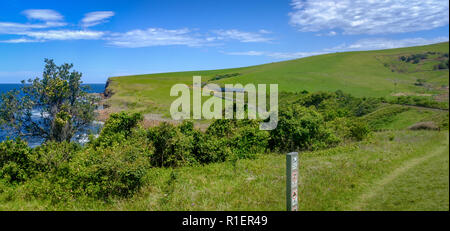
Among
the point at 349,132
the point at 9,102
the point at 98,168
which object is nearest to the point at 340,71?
the point at 349,132

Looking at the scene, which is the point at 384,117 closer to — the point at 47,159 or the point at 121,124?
the point at 121,124

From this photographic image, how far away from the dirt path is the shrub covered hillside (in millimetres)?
5735

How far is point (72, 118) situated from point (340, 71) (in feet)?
244

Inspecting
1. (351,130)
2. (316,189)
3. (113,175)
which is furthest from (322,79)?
(113,175)

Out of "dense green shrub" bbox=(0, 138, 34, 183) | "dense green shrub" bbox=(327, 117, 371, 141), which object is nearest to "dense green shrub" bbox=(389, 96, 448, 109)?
"dense green shrub" bbox=(327, 117, 371, 141)

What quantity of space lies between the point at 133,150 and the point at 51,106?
61.8 feet

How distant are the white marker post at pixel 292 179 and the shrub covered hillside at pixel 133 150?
475 centimetres

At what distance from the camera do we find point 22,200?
28.8 ft

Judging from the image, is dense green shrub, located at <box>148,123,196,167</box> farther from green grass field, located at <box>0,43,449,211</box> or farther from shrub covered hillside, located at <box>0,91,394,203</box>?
green grass field, located at <box>0,43,449,211</box>

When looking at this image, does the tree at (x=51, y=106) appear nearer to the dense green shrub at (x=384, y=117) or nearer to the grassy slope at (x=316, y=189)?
the grassy slope at (x=316, y=189)

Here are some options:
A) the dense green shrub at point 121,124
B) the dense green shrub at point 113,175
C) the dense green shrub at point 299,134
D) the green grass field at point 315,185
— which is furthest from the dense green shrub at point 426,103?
the dense green shrub at point 121,124

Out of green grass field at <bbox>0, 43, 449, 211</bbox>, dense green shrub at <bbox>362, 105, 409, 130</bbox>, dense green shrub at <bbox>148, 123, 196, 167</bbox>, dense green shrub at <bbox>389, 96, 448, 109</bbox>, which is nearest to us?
green grass field at <bbox>0, 43, 449, 211</bbox>

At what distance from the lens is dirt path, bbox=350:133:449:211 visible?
675 cm
